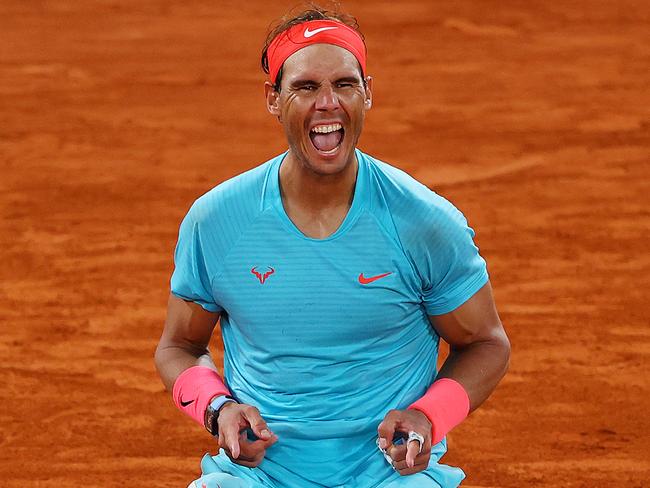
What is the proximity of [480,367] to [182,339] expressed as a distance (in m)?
0.84

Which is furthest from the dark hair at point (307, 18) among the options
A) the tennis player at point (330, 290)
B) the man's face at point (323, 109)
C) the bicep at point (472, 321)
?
the bicep at point (472, 321)

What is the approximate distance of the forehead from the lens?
3.49 meters

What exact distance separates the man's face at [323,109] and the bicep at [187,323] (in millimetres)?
537

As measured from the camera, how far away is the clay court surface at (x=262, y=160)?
5.38 meters

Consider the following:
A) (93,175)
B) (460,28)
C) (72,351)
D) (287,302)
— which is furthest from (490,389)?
(460,28)

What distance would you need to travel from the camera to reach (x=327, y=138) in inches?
138

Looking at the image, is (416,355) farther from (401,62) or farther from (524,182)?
(401,62)

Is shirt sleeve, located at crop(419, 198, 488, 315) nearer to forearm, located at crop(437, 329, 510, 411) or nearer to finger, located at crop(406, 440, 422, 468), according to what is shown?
forearm, located at crop(437, 329, 510, 411)

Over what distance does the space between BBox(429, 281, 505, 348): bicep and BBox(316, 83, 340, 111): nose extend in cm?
64

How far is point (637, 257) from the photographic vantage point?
683 centimetres

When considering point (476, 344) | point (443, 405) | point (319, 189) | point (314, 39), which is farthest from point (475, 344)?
point (314, 39)

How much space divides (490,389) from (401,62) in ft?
20.1

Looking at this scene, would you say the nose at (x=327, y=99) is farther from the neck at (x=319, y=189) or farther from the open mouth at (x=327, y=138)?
the neck at (x=319, y=189)

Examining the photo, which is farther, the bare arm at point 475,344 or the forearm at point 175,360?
the forearm at point 175,360
